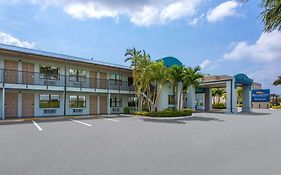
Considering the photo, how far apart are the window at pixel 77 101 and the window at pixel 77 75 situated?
6.46ft

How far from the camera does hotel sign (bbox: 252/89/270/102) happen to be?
43.6 metres

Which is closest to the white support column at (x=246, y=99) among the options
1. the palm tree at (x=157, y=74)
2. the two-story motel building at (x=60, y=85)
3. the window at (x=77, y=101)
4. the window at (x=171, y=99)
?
the window at (x=171, y=99)

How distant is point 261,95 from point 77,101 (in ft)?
134

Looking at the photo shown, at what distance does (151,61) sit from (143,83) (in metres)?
2.64

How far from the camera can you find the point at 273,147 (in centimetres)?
793

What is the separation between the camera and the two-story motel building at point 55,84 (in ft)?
56.3

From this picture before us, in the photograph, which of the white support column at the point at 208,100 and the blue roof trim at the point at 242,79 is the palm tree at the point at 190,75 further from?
the white support column at the point at 208,100

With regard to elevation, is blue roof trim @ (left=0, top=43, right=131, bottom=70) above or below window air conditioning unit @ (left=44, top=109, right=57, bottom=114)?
above

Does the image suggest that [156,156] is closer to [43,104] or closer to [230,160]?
[230,160]

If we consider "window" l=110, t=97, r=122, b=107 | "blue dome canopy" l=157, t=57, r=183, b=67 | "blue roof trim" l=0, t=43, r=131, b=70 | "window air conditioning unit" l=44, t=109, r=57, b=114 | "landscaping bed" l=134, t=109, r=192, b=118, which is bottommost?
"landscaping bed" l=134, t=109, r=192, b=118

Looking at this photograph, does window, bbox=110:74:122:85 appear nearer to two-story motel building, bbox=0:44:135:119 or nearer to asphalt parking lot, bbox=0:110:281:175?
two-story motel building, bbox=0:44:135:119

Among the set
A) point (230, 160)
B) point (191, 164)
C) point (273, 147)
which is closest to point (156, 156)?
point (191, 164)

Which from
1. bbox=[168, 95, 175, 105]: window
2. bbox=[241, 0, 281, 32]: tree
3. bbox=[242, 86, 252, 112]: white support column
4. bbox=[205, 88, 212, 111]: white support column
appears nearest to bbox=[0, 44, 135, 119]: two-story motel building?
bbox=[168, 95, 175, 105]: window

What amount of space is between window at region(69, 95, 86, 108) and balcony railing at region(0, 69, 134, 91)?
60.0 inches
